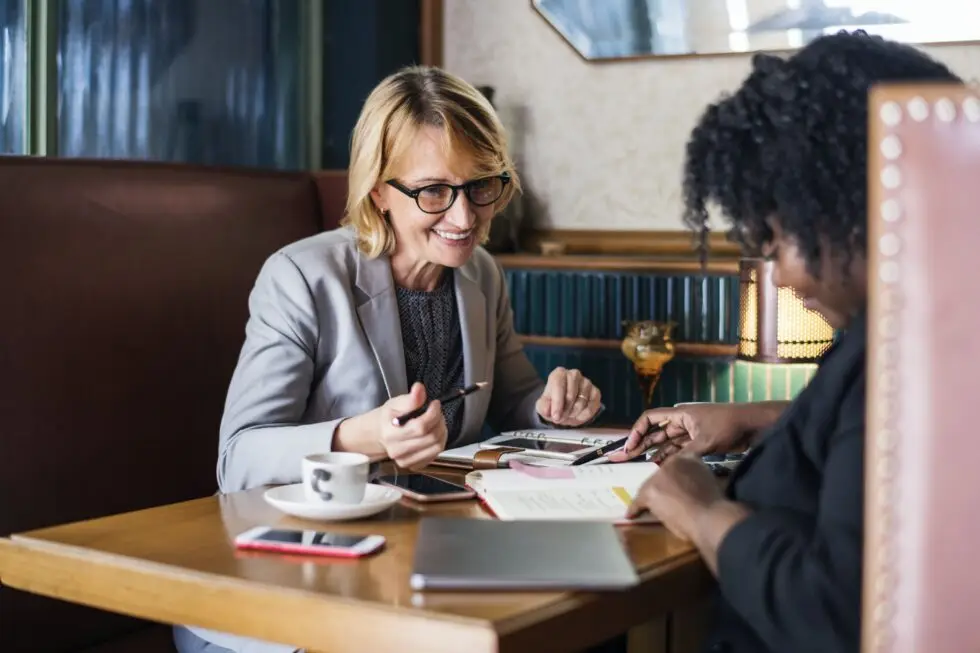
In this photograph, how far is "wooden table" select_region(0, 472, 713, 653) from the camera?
1.15 m

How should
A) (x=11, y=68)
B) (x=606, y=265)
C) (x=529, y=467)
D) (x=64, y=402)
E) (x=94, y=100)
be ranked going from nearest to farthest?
(x=529, y=467)
(x=64, y=402)
(x=11, y=68)
(x=94, y=100)
(x=606, y=265)

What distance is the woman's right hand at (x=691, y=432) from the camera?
1.92 m

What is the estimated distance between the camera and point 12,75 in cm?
269

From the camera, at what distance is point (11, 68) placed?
8.79 feet

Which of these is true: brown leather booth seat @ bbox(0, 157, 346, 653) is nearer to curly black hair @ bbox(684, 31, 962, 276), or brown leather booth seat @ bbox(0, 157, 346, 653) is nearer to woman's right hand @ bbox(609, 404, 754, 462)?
woman's right hand @ bbox(609, 404, 754, 462)

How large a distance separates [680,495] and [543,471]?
380 millimetres

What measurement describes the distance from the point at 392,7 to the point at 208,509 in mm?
2484

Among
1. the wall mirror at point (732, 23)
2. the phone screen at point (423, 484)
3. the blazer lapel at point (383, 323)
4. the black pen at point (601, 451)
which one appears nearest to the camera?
the phone screen at point (423, 484)

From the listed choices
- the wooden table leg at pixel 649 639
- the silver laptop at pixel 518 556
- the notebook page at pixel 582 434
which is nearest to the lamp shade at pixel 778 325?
the notebook page at pixel 582 434

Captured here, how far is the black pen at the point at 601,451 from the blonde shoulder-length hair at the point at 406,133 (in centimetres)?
57

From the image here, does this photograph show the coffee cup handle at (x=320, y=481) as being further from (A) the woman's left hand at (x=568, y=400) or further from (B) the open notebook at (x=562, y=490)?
(A) the woman's left hand at (x=568, y=400)

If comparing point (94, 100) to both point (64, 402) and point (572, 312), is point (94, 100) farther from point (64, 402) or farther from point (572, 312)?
point (572, 312)

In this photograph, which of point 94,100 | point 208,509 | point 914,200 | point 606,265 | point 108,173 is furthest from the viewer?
point 606,265

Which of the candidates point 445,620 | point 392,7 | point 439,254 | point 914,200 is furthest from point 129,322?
point 392,7
